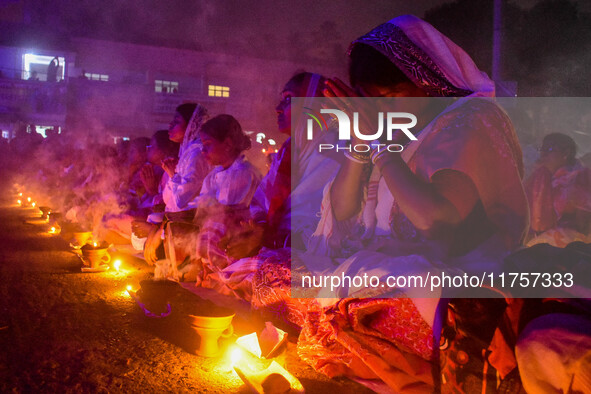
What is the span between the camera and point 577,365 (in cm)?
136

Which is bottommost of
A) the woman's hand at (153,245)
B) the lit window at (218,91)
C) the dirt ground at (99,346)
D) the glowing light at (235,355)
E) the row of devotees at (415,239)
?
the dirt ground at (99,346)

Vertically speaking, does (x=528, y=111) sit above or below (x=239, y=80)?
below

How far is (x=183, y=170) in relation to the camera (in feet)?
19.1

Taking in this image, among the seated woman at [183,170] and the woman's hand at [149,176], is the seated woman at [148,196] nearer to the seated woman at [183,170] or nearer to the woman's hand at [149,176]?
the woman's hand at [149,176]

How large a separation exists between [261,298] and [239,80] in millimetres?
27465

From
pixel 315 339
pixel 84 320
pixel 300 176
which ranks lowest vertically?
pixel 84 320

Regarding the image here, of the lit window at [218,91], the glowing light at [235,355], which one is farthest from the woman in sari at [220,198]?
the lit window at [218,91]

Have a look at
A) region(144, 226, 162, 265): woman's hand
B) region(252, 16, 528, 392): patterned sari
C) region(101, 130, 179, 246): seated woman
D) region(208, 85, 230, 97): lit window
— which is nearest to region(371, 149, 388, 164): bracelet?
region(252, 16, 528, 392): patterned sari

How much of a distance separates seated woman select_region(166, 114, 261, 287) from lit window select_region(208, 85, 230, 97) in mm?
24726

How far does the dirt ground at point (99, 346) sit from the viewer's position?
8.11 ft

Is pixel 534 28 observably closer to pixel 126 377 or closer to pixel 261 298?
pixel 261 298

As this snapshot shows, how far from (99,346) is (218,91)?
2751 centimetres

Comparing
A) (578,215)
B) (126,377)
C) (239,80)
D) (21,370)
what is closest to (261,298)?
(126,377)

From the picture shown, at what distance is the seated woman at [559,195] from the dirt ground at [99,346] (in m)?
3.95
